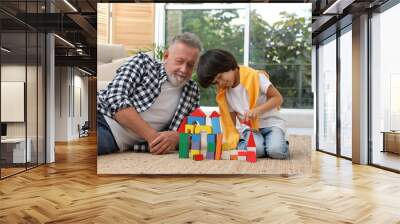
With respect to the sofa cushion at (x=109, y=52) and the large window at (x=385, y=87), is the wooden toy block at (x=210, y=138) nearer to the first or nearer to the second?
the sofa cushion at (x=109, y=52)

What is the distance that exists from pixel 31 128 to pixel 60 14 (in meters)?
1.95

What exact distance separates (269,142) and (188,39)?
66.5 inches

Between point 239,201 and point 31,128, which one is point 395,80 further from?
point 31,128

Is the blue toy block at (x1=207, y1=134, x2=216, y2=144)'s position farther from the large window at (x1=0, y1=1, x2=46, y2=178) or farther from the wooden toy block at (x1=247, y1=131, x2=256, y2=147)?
the large window at (x1=0, y1=1, x2=46, y2=178)

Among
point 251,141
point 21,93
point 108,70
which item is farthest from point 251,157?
A: point 21,93

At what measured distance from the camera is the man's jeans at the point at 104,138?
557cm

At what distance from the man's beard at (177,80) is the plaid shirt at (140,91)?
0.05m

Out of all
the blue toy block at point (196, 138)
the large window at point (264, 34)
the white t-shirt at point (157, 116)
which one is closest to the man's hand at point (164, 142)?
the white t-shirt at point (157, 116)

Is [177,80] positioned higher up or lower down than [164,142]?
higher up

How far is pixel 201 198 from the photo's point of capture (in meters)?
4.34

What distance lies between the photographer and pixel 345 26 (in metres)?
7.94

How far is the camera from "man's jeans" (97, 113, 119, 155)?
5.57 m

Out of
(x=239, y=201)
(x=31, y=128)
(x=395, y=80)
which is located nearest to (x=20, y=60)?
(x=31, y=128)

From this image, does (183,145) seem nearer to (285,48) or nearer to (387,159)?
(285,48)
